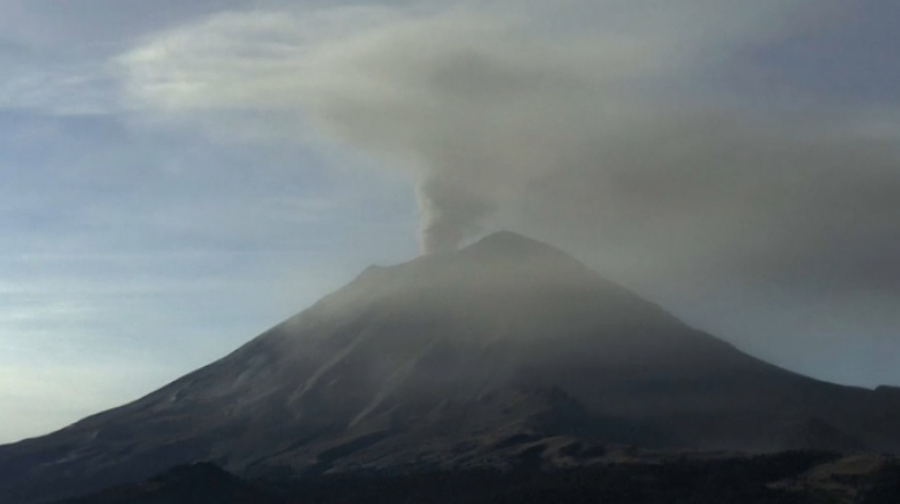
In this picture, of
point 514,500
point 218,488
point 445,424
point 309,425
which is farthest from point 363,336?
point 514,500

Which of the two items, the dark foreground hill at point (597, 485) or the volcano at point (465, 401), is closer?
the dark foreground hill at point (597, 485)

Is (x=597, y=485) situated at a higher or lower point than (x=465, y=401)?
lower

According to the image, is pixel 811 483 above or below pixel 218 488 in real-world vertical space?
below

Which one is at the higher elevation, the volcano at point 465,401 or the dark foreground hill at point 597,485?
the volcano at point 465,401

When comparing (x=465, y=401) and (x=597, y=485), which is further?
(x=465, y=401)

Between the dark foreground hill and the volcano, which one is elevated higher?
the volcano

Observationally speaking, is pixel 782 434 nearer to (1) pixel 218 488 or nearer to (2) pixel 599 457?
(2) pixel 599 457

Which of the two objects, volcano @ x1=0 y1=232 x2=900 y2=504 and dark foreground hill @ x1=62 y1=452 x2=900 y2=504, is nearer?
dark foreground hill @ x1=62 y1=452 x2=900 y2=504

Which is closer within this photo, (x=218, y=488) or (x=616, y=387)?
(x=218, y=488)
